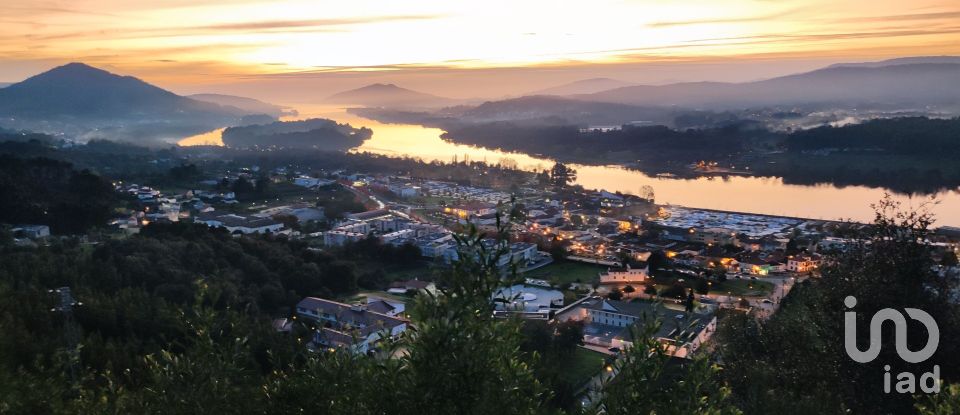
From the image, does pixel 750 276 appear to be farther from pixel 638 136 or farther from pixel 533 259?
pixel 638 136

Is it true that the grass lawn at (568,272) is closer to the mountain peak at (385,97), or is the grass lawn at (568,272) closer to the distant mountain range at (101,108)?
the distant mountain range at (101,108)

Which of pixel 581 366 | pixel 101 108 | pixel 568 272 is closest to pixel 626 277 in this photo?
pixel 568 272

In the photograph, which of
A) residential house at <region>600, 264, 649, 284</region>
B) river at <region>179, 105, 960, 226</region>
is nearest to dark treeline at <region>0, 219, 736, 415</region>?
residential house at <region>600, 264, 649, 284</region>

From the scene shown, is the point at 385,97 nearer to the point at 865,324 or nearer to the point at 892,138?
the point at 892,138

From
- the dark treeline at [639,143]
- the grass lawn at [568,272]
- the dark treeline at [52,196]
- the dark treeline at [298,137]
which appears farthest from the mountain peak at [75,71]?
the grass lawn at [568,272]

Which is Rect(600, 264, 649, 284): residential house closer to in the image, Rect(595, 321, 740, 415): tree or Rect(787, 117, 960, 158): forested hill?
Rect(595, 321, 740, 415): tree

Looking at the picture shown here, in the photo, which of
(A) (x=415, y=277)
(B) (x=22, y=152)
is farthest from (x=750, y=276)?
(B) (x=22, y=152)

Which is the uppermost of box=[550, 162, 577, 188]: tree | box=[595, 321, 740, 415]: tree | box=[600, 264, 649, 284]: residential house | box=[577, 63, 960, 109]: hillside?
box=[577, 63, 960, 109]: hillside
